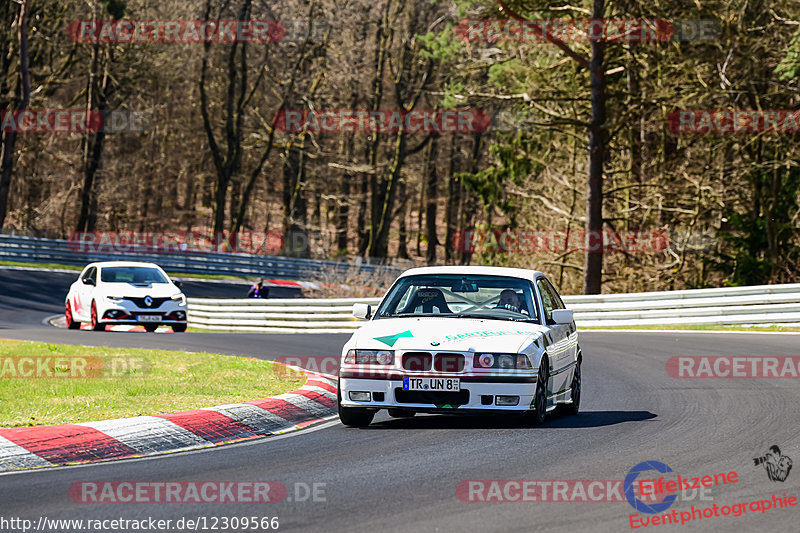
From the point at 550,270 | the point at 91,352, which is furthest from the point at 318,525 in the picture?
the point at 550,270

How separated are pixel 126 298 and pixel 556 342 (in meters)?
15.5

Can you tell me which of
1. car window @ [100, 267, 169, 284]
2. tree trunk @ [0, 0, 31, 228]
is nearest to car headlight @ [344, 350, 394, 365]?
car window @ [100, 267, 169, 284]

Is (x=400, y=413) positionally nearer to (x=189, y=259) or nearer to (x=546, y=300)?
(x=546, y=300)

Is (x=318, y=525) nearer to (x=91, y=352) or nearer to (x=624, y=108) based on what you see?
(x=91, y=352)

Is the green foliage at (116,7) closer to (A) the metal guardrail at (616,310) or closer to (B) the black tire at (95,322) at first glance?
(A) the metal guardrail at (616,310)

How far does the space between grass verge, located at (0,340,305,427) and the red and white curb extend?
46 cm

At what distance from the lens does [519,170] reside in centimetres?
4203

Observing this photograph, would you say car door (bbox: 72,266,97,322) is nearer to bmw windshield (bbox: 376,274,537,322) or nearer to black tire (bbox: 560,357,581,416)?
bmw windshield (bbox: 376,274,537,322)

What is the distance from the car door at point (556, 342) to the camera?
404 inches

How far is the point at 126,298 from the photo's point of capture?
79.5 ft

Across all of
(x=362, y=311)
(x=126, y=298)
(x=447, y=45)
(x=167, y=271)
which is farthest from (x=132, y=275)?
(x=167, y=271)

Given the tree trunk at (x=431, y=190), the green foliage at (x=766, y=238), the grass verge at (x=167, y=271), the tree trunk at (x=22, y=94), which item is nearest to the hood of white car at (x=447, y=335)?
the green foliage at (x=766, y=238)

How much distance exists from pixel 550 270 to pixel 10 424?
33.8 m

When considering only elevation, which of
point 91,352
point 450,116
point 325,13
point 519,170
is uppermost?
point 325,13
